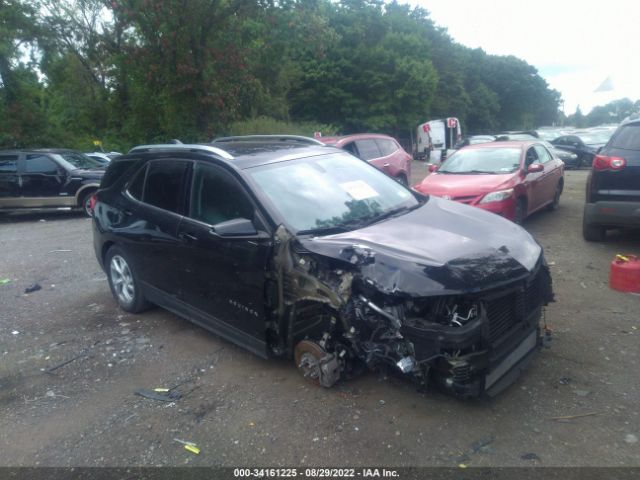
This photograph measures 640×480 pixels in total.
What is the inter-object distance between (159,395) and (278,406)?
3.26 feet

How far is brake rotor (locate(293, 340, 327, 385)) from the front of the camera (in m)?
3.78

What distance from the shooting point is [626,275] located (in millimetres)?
5441

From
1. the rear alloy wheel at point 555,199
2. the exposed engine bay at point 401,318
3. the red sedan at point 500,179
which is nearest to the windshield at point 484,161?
the red sedan at point 500,179

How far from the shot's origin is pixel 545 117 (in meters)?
89.0

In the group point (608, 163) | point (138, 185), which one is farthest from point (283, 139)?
point (608, 163)

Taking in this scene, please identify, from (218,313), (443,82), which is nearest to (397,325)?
(218,313)

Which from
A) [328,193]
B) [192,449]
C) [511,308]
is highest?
[328,193]

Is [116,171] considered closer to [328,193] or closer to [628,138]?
[328,193]

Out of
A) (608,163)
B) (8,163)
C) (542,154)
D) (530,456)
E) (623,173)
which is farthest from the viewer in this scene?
(8,163)

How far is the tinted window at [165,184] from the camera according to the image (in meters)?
4.73

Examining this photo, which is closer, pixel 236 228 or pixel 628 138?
pixel 236 228

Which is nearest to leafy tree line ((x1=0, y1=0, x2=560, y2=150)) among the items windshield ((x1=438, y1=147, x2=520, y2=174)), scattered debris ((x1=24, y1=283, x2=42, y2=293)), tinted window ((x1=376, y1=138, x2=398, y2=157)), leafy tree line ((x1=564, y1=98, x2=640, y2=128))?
tinted window ((x1=376, y1=138, x2=398, y2=157))

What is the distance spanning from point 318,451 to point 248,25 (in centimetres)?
1740

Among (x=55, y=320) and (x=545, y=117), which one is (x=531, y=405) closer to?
(x=55, y=320)
